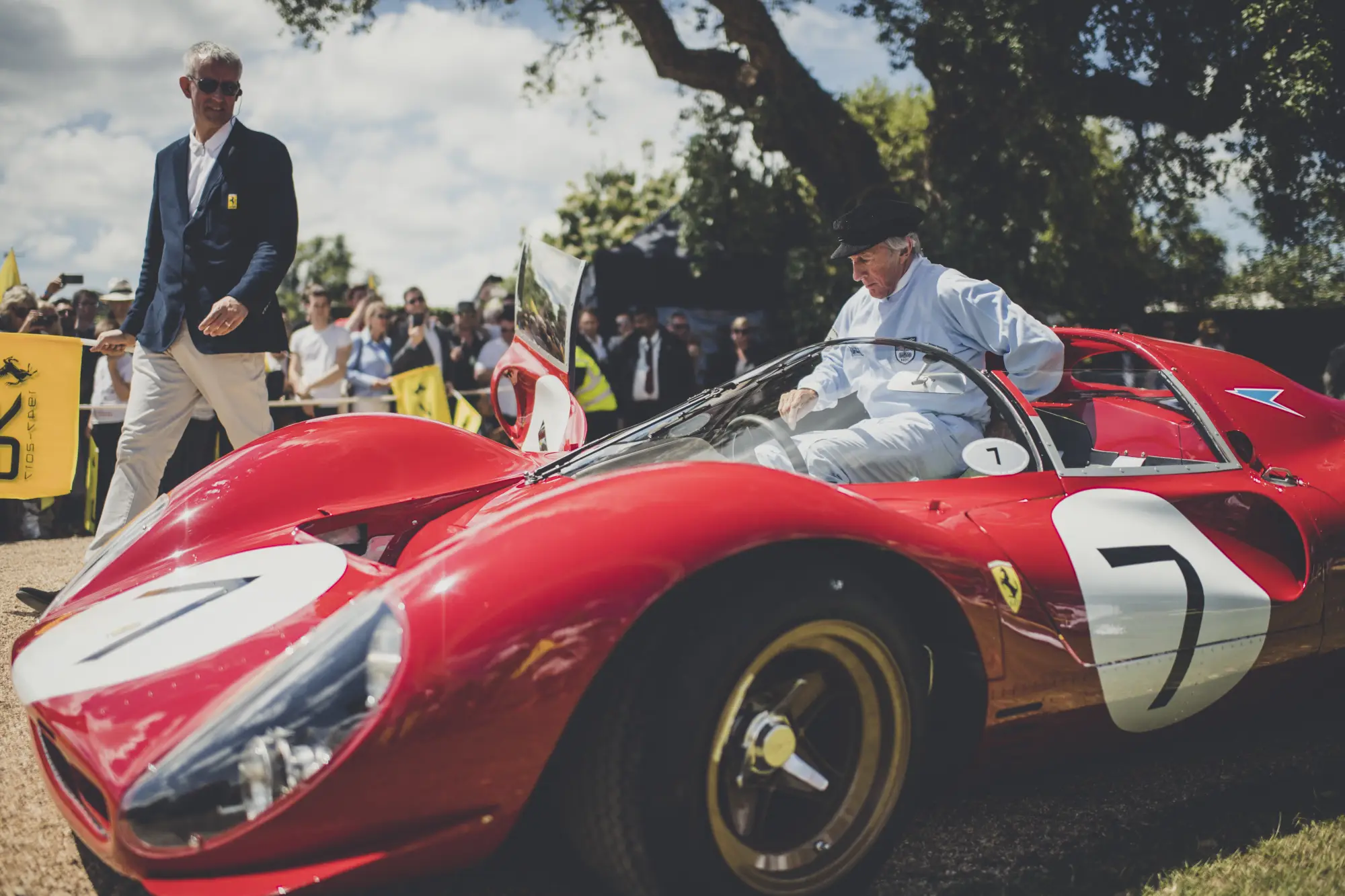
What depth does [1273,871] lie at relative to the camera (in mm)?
1939

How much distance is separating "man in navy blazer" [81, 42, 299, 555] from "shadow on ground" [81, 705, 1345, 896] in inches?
83.4

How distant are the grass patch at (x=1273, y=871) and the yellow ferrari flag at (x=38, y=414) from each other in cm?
465

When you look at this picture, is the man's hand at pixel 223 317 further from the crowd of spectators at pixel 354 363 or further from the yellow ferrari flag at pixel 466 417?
the yellow ferrari flag at pixel 466 417

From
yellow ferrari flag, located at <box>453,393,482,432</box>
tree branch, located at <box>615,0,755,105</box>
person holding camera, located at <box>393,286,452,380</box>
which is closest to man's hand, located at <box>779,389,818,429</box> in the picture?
yellow ferrari flag, located at <box>453,393,482,432</box>

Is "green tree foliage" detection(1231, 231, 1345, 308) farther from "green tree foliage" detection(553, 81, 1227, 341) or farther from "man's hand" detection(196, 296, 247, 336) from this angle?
"man's hand" detection(196, 296, 247, 336)

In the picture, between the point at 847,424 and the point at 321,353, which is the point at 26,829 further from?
the point at 321,353

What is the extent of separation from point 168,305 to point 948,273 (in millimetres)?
2620

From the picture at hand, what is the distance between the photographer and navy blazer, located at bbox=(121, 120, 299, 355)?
11.9ft

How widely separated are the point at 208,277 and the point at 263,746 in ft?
8.87

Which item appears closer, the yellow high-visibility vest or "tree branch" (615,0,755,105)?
the yellow high-visibility vest

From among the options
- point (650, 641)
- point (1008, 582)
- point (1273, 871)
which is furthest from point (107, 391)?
point (1273, 871)

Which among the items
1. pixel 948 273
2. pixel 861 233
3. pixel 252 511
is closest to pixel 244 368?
pixel 252 511

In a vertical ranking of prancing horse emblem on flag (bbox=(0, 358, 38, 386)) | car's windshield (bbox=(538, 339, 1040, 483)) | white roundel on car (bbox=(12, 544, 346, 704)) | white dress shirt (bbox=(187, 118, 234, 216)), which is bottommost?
white roundel on car (bbox=(12, 544, 346, 704))

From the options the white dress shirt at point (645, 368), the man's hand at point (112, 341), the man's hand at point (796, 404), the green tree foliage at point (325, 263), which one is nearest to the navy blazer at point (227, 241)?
the man's hand at point (112, 341)
